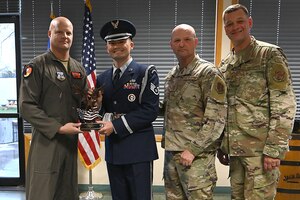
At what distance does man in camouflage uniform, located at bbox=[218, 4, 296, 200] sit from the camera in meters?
1.55

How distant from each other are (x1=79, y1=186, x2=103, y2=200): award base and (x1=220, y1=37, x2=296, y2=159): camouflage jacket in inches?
71.7

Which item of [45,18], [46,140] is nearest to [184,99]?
[46,140]

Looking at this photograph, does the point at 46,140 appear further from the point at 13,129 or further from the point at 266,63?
the point at 13,129

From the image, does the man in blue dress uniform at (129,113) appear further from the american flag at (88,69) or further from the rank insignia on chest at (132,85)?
the american flag at (88,69)

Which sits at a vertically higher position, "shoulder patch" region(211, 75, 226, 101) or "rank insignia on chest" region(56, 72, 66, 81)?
"rank insignia on chest" region(56, 72, 66, 81)

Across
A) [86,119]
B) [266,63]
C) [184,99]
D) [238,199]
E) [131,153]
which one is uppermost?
[266,63]

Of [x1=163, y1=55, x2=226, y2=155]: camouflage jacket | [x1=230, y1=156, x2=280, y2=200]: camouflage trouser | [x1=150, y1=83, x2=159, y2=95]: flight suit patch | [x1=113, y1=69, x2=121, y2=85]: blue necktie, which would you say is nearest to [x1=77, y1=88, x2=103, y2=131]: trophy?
[x1=113, y1=69, x2=121, y2=85]: blue necktie

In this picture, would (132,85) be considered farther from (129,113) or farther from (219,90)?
(219,90)

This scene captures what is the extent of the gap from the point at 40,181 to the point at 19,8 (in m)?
2.21

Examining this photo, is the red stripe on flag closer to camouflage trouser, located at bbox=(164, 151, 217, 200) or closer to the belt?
the belt

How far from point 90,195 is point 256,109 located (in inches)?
83.6

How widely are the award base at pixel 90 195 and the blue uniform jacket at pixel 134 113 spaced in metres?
1.44

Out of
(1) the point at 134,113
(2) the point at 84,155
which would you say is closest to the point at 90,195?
(2) the point at 84,155

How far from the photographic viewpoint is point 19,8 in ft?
10.5
